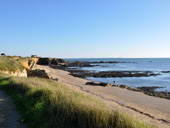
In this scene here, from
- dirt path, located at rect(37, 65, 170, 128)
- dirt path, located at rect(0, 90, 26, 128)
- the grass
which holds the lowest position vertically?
dirt path, located at rect(37, 65, 170, 128)

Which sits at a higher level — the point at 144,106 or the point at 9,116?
the point at 9,116

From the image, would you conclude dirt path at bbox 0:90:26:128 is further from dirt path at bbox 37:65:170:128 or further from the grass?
dirt path at bbox 37:65:170:128

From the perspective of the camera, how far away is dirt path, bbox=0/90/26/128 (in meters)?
5.92

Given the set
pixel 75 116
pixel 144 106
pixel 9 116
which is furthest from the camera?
pixel 144 106

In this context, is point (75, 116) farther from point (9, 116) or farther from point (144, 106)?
point (144, 106)

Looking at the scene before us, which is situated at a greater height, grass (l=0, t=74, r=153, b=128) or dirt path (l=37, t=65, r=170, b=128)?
grass (l=0, t=74, r=153, b=128)

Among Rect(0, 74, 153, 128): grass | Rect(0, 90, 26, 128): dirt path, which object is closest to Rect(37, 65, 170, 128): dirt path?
Rect(0, 74, 153, 128): grass

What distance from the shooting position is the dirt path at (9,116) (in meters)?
5.92

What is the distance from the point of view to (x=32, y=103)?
7.86 metres

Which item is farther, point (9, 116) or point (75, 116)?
point (9, 116)

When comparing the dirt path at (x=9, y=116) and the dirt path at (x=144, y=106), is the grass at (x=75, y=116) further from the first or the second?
the dirt path at (x=144, y=106)

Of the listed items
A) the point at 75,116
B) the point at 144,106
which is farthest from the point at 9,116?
the point at 144,106

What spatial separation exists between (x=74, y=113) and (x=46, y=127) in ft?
3.25

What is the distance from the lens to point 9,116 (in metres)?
6.76
